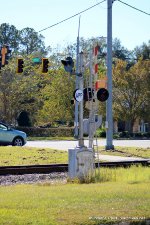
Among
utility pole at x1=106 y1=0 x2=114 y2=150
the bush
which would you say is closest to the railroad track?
utility pole at x1=106 y1=0 x2=114 y2=150

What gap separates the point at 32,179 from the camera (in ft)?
56.1

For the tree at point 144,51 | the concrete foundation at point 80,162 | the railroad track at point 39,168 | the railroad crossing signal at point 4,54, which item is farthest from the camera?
the tree at point 144,51

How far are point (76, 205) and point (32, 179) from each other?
24.4 ft

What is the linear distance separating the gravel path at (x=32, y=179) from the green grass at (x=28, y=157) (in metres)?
3.66

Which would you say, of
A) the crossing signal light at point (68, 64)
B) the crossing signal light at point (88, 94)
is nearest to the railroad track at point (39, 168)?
the crossing signal light at point (88, 94)

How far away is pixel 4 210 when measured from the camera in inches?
360

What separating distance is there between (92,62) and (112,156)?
34.5ft

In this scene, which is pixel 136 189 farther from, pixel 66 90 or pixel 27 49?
pixel 27 49

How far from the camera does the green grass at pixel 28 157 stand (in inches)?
870

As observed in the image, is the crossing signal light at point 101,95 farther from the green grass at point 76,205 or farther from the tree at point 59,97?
the tree at point 59,97

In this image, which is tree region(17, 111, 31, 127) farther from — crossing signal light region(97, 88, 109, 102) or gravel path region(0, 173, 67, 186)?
crossing signal light region(97, 88, 109, 102)

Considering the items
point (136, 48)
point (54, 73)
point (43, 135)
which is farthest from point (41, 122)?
point (136, 48)

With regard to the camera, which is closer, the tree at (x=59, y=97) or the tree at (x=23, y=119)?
the tree at (x=23, y=119)

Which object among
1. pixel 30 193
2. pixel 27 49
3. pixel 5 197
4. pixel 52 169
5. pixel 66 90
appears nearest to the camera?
pixel 5 197
